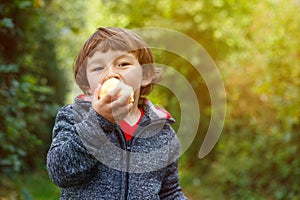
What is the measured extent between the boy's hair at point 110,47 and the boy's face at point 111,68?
0.03 meters

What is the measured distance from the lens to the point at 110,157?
81.1 inches

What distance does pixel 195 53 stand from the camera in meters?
9.53

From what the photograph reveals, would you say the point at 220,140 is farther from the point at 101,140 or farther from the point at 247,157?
the point at 101,140

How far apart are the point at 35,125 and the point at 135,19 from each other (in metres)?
3.89

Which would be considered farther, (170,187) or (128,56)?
(170,187)

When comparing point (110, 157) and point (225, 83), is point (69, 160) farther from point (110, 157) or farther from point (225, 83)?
point (225, 83)

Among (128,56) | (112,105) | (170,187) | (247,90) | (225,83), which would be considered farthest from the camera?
(225,83)

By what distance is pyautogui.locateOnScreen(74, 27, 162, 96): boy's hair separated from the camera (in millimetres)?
2135

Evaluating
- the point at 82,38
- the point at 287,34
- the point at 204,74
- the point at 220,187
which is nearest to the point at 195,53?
the point at 204,74

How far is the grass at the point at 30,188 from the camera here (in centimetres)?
565

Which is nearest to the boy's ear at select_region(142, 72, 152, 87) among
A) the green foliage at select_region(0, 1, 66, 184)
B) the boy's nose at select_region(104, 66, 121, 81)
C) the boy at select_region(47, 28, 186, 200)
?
the boy at select_region(47, 28, 186, 200)

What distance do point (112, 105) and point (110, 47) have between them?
0.32 m

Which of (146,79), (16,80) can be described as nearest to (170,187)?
(146,79)

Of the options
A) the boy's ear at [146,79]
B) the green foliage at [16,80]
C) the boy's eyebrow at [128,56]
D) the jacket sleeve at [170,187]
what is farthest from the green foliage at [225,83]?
the jacket sleeve at [170,187]
